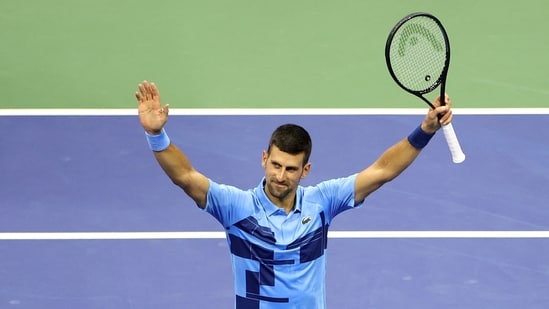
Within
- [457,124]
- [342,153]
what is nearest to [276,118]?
[342,153]

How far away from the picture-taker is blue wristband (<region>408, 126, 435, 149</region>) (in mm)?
7590

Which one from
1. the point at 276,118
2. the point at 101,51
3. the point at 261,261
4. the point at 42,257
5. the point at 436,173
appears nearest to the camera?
the point at 261,261

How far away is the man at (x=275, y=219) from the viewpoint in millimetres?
7348

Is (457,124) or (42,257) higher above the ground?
(457,124)

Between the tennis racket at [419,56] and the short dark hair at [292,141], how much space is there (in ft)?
2.99

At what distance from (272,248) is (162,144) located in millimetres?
865

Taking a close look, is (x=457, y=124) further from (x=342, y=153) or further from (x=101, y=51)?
(x=101, y=51)

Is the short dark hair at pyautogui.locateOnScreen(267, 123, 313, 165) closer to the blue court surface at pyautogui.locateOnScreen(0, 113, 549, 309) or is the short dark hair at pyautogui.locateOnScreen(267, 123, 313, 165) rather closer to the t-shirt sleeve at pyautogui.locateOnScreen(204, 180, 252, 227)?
the t-shirt sleeve at pyautogui.locateOnScreen(204, 180, 252, 227)

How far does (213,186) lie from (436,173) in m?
4.91

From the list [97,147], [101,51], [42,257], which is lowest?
[42,257]

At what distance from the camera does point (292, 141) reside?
7.36 meters

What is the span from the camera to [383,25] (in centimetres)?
1448

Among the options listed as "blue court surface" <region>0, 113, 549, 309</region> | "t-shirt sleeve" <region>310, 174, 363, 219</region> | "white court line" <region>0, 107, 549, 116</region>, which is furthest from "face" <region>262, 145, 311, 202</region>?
"white court line" <region>0, 107, 549, 116</region>

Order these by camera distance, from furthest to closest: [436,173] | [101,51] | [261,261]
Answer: [101,51] → [436,173] → [261,261]
